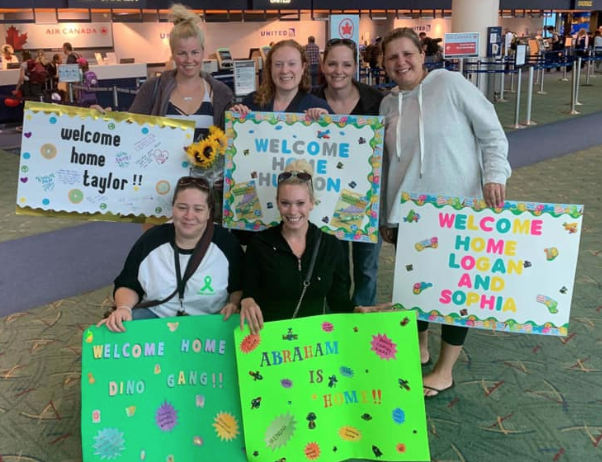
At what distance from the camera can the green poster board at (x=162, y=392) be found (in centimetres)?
220

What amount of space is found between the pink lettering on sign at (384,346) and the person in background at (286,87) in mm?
1026

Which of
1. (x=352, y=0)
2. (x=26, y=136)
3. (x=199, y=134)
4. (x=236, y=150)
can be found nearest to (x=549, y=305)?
(x=236, y=150)

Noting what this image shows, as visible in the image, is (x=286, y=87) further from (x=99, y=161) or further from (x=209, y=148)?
(x=99, y=161)

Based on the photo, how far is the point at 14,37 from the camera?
13.4 m

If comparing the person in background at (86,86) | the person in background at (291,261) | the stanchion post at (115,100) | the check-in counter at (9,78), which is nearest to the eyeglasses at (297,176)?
the person in background at (291,261)

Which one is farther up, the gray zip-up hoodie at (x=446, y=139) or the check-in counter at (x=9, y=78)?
the check-in counter at (x=9, y=78)

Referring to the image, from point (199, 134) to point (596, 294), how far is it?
2.65 meters

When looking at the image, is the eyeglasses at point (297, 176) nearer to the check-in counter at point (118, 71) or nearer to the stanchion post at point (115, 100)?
the stanchion post at point (115, 100)

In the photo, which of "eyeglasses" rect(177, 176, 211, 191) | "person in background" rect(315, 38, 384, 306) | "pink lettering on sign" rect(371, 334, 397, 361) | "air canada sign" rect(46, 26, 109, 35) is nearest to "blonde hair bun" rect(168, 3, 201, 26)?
"person in background" rect(315, 38, 384, 306)

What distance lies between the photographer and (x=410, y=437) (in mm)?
2189

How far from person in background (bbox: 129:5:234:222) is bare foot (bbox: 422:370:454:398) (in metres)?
1.26

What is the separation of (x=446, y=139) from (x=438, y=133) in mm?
41

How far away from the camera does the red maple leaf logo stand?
1341 centimetres

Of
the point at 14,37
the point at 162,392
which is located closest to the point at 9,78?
the point at 14,37
